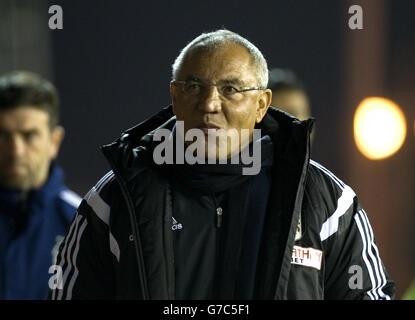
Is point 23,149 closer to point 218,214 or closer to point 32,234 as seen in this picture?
point 32,234

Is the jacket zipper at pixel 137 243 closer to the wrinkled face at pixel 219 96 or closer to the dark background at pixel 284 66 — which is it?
the wrinkled face at pixel 219 96

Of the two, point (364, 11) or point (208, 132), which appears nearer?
point (208, 132)

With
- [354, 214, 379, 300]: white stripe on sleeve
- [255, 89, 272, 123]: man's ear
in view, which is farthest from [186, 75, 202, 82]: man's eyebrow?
[354, 214, 379, 300]: white stripe on sleeve

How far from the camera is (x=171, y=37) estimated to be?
8.07 m

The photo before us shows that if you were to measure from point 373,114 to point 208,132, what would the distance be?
18.5 feet

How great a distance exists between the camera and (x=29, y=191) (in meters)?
4.30

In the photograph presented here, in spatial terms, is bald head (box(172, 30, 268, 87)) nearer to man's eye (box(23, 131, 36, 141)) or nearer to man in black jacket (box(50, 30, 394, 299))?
man in black jacket (box(50, 30, 394, 299))

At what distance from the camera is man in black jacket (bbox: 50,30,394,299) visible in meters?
2.77

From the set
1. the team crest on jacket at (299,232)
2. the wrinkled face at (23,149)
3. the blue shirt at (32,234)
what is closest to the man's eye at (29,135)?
the wrinkled face at (23,149)

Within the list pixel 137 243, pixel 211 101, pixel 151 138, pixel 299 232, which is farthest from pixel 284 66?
pixel 137 243

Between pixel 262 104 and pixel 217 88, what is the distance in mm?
240

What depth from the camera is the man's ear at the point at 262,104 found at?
308 centimetres
